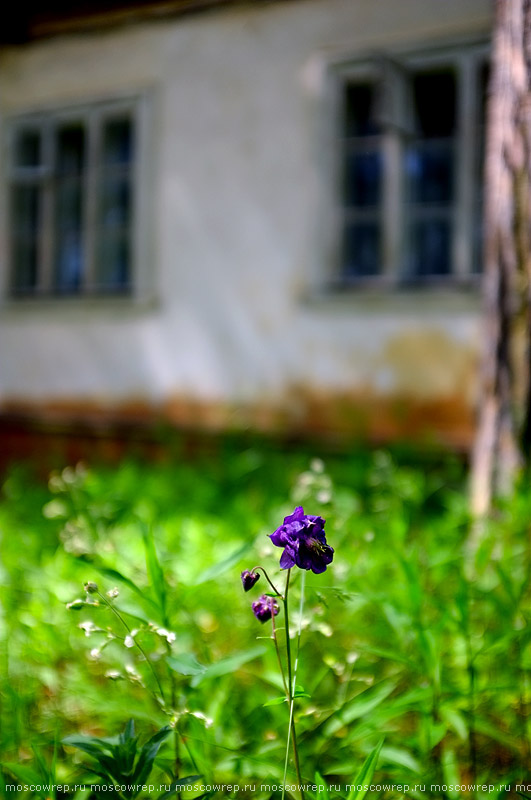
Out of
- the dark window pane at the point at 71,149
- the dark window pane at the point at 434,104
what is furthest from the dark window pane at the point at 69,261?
the dark window pane at the point at 434,104

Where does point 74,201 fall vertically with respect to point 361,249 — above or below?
above

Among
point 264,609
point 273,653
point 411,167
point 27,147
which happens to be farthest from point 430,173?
point 264,609

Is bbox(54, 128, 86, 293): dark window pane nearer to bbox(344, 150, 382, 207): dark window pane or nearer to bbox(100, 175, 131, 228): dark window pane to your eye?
bbox(100, 175, 131, 228): dark window pane

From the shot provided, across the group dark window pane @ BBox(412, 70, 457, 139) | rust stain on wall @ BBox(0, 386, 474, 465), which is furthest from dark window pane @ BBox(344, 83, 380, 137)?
rust stain on wall @ BBox(0, 386, 474, 465)

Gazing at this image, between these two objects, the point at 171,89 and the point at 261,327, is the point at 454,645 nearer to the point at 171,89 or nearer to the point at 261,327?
the point at 261,327

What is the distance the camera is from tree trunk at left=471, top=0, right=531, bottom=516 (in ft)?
7.86

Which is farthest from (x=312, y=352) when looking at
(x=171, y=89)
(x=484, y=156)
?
(x=171, y=89)

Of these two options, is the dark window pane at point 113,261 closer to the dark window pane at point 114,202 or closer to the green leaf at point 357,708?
the dark window pane at point 114,202

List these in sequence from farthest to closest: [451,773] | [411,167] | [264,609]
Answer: [411,167]
[451,773]
[264,609]

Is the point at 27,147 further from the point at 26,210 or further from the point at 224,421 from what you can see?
the point at 224,421

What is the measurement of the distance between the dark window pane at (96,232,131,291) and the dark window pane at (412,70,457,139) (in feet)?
8.52

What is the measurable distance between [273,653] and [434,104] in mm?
4553

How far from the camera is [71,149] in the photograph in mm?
6832

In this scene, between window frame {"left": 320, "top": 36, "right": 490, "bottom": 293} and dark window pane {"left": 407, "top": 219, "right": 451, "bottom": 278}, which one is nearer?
window frame {"left": 320, "top": 36, "right": 490, "bottom": 293}
